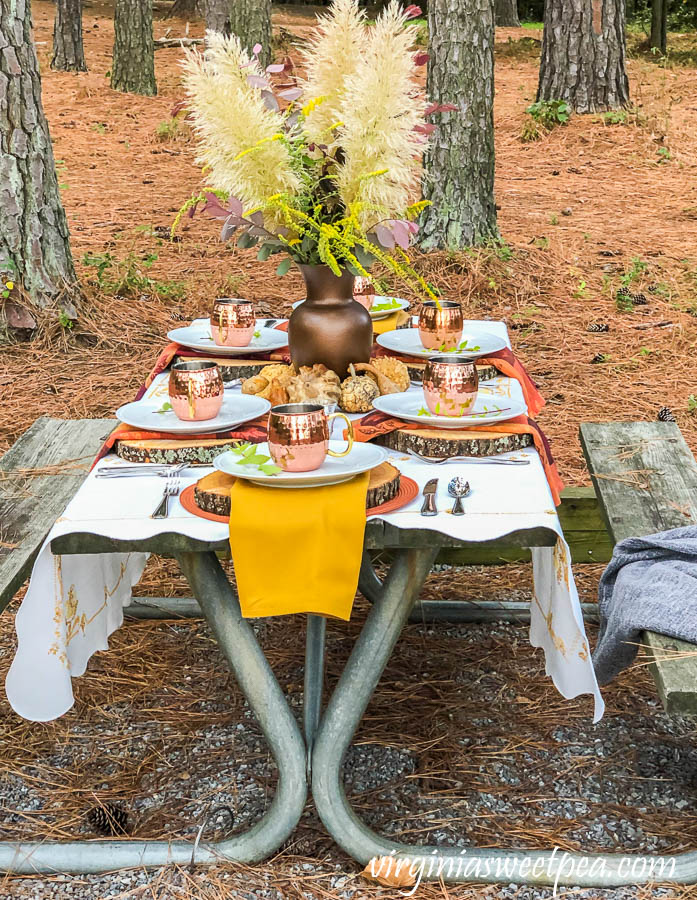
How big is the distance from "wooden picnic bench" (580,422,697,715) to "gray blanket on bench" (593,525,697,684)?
0.03 metres

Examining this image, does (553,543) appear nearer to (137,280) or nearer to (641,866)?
(641,866)

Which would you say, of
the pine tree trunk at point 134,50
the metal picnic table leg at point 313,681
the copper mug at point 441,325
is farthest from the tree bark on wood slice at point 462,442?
the pine tree trunk at point 134,50

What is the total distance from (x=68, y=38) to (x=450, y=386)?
11747 mm

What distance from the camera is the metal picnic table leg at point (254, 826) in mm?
2166

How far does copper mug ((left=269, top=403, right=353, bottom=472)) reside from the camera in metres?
1.94

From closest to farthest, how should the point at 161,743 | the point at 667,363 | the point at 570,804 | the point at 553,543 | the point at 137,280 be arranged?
the point at 553,543 < the point at 570,804 < the point at 161,743 < the point at 667,363 < the point at 137,280

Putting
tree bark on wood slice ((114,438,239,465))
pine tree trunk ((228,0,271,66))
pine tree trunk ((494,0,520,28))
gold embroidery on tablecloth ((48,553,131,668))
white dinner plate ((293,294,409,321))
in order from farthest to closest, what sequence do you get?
pine tree trunk ((494,0,520,28)) < pine tree trunk ((228,0,271,66)) < white dinner plate ((293,294,409,321)) < tree bark on wood slice ((114,438,239,465)) < gold embroidery on tablecloth ((48,553,131,668))

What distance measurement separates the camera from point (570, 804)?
2.56m

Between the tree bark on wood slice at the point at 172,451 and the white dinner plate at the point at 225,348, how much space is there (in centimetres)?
76

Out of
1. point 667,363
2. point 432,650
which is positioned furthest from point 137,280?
point 432,650

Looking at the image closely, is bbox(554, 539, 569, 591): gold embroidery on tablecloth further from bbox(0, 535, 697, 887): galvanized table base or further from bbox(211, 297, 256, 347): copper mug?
bbox(211, 297, 256, 347): copper mug

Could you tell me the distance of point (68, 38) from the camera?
41.2 feet

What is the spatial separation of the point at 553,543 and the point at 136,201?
22.4 feet

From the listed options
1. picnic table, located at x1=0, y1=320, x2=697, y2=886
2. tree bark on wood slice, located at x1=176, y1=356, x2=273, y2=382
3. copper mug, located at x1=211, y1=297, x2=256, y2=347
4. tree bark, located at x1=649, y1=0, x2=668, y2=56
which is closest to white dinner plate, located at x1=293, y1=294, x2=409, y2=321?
copper mug, located at x1=211, y1=297, x2=256, y2=347
